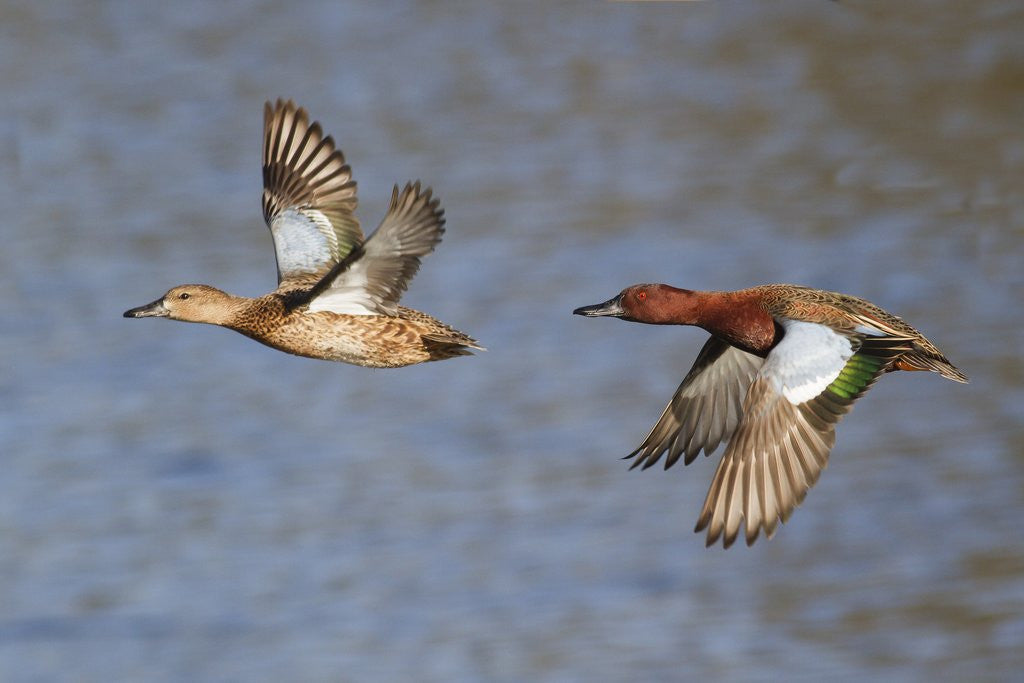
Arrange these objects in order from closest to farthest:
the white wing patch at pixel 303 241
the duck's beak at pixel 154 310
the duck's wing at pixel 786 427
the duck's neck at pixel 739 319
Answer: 1. the duck's wing at pixel 786 427
2. the duck's neck at pixel 739 319
3. the duck's beak at pixel 154 310
4. the white wing patch at pixel 303 241

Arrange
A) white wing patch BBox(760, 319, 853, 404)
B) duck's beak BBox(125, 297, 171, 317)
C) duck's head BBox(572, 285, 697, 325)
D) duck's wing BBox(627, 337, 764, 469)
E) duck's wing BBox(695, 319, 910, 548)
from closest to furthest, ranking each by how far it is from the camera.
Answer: duck's wing BBox(695, 319, 910, 548) < white wing patch BBox(760, 319, 853, 404) < duck's head BBox(572, 285, 697, 325) < duck's wing BBox(627, 337, 764, 469) < duck's beak BBox(125, 297, 171, 317)

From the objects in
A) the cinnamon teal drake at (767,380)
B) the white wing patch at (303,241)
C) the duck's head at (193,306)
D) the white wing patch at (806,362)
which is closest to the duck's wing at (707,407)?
the cinnamon teal drake at (767,380)

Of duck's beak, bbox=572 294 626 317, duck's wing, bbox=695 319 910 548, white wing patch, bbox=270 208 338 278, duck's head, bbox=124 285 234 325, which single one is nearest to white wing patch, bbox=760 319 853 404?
duck's wing, bbox=695 319 910 548

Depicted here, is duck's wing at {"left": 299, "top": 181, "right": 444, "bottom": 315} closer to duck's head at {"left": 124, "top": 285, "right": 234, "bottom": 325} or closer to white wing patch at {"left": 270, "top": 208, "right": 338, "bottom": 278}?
duck's head at {"left": 124, "top": 285, "right": 234, "bottom": 325}

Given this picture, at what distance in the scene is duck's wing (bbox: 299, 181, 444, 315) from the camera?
6109 millimetres

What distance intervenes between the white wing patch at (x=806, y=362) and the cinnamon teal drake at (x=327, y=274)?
108 centimetres

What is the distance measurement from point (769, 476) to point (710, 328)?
Result: 779mm

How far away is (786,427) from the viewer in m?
6.04

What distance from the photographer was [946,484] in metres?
11.3

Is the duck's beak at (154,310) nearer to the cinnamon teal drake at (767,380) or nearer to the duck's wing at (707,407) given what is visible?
the cinnamon teal drake at (767,380)

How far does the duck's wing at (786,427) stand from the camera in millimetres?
5938

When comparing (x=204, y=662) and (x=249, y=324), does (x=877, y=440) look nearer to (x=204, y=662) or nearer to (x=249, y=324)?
(x=204, y=662)

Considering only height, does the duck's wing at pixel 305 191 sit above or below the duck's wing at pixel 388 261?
above

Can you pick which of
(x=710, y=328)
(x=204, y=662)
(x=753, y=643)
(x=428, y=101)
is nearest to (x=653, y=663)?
(x=753, y=643)
